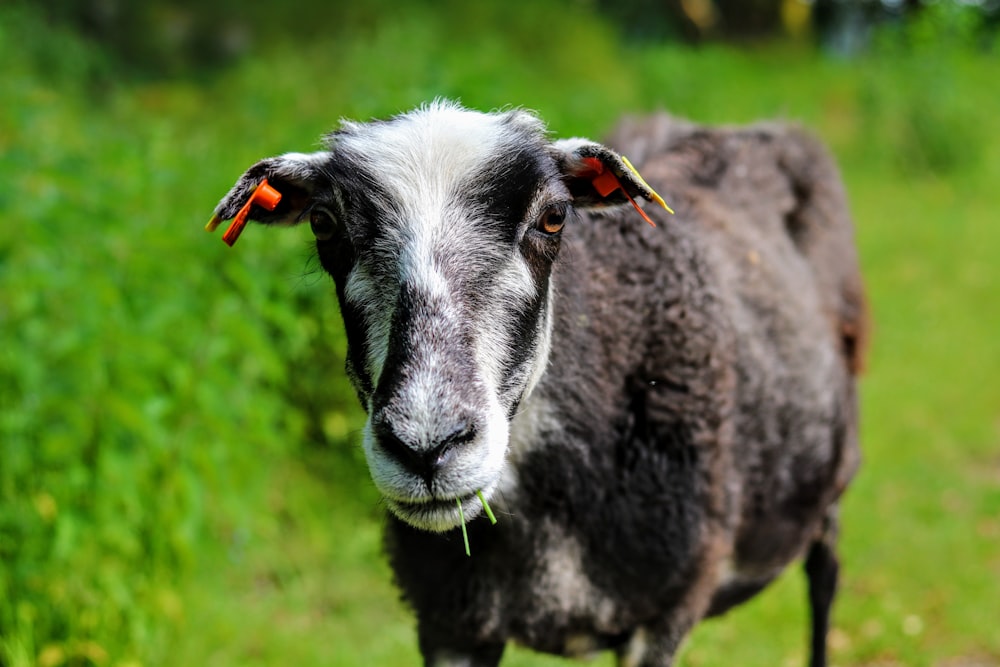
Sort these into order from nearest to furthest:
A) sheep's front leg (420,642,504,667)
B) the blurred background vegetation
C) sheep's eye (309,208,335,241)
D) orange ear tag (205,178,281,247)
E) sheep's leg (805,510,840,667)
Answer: orange ear tag (205,178,281,247)
sheep's eye (309,208,335,241)
sheep's front leg (420,642,504,667)
the blurred background vegetation
sheep's leg (805,510,840,667)

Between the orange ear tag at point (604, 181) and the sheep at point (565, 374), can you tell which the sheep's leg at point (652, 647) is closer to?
the sheep at point (565, 374)

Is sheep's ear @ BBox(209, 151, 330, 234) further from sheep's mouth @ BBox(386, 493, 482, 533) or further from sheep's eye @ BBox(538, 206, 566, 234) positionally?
sheep's mouth @ BBox(386, 493, 482, 533)

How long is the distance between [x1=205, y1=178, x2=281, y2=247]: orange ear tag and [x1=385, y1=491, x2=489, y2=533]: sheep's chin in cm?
89

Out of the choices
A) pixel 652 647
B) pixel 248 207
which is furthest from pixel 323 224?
pixel 652 647

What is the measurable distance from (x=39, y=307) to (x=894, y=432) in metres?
6.86

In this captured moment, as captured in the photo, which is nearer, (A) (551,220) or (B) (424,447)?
(B) (424,447)

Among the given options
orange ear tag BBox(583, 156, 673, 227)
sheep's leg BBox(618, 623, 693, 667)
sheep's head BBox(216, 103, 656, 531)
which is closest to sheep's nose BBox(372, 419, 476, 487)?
sheep's head BBox(216, 103, 656, 531)

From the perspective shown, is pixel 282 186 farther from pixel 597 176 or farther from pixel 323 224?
pixel 597 176

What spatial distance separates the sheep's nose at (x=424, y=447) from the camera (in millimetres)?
2559

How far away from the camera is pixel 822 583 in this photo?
17.5 ft

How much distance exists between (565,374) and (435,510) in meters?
0.87

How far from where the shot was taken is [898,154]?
17.1 m

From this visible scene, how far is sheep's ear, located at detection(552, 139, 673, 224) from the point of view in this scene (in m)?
3.05

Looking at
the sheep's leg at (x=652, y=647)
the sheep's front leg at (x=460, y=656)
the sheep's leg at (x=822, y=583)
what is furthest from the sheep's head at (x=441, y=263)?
the sheep's leg at (x=822, y=583)
